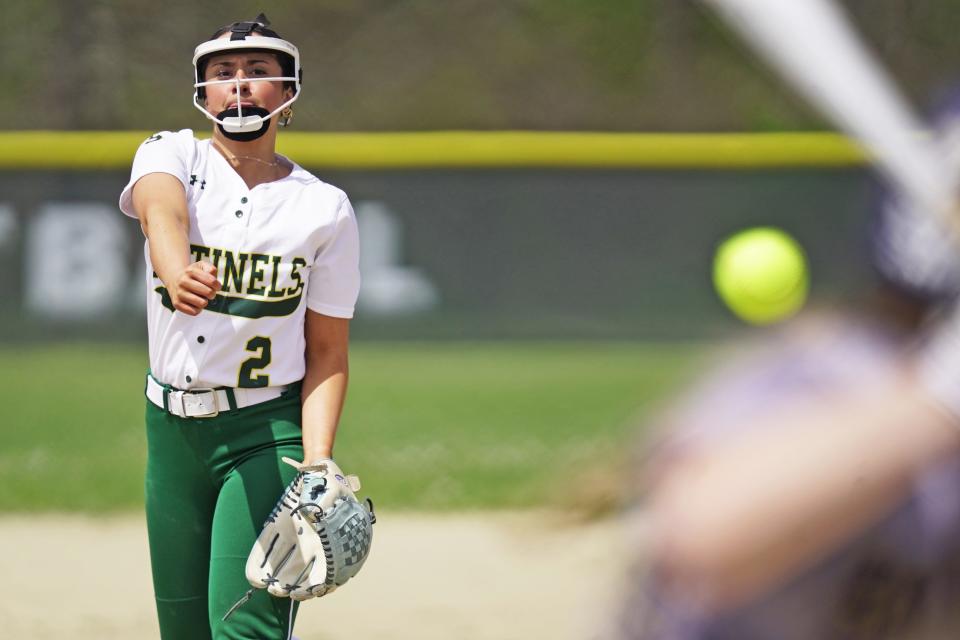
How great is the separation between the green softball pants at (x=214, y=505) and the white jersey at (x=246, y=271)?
95 millimetres

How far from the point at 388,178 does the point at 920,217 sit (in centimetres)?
718

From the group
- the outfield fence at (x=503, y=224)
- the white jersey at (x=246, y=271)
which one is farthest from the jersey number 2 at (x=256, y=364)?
the outfield fence at (x=503, y=224)

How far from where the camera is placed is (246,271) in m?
2.69

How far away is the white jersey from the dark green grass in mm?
3416

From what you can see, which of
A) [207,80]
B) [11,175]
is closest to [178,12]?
[11,175]

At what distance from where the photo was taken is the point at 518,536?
18.1 feet

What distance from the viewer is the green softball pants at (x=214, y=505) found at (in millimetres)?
2670

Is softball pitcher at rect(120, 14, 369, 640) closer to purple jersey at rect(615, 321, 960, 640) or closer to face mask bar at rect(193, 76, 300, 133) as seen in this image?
face mask bar at rect(193, 76, 300, 133)

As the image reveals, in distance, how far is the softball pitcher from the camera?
106 inches

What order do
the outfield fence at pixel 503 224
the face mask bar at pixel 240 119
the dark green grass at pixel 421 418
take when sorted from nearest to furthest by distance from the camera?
the face mask bar at pixel 240 119 < the dark green grass at pixel 421 418 < the outfield fence at pixel 503 224

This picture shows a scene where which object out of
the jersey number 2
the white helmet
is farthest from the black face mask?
the jersey number 2

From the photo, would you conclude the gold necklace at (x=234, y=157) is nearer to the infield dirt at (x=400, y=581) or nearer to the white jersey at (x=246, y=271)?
the white jersey at (x=246, y=271)

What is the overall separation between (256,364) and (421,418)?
4770 millimetres

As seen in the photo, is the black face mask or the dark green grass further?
the dark green grass
